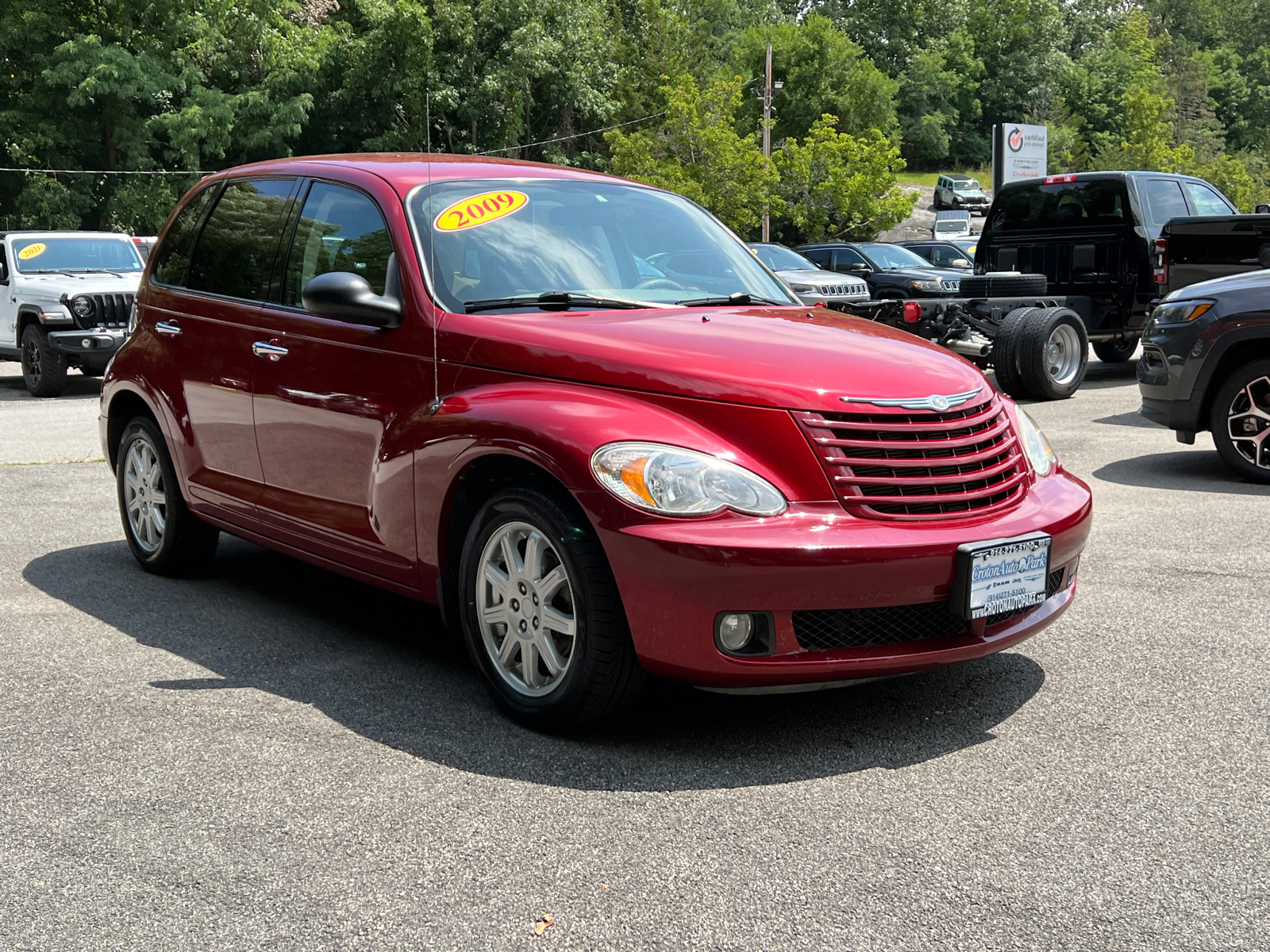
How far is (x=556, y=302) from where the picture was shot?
14.7 ft

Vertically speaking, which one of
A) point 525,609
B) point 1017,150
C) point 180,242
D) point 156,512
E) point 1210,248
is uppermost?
point 1017,150

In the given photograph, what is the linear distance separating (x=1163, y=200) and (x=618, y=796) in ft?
41.1

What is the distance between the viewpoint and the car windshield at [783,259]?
20.7 meters

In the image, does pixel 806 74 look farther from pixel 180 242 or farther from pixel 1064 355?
pixel 180 242

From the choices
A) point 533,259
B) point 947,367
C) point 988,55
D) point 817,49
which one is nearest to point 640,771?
point 947,367

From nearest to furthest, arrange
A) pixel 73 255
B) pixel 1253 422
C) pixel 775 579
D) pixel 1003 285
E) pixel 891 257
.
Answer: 1. pixel 775 579
2. pixel 1253 422
3. pixel 1003 285
4. pixel 73 255
5. pixel 891 257

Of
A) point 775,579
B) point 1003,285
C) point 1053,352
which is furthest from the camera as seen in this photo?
point 1003,285

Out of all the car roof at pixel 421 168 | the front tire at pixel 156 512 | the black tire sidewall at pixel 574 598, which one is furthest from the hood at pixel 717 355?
the front tire at pixel 156 512

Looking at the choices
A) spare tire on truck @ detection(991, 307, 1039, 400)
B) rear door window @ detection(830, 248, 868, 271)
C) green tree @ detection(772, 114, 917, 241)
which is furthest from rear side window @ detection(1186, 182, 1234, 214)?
green tree @ detection(772, 114, 917, 241)

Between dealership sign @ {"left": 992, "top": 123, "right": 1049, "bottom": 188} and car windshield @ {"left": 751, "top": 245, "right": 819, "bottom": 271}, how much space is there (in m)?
22.2

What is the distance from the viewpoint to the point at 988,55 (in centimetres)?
11038

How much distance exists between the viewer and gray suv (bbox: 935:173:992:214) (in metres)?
63.5

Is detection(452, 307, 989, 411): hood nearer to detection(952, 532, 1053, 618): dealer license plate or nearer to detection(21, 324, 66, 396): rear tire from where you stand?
detection(952, 532, 1053, 618): dealer license plate

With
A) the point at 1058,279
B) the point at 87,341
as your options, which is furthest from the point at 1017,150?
the point at 87,341
